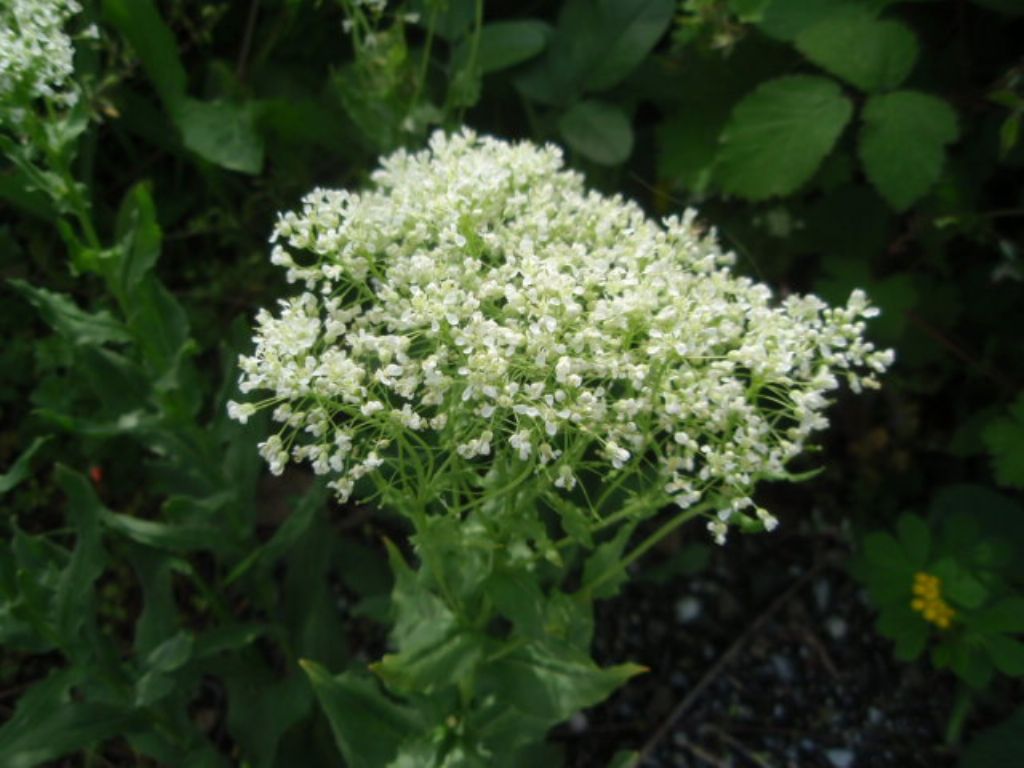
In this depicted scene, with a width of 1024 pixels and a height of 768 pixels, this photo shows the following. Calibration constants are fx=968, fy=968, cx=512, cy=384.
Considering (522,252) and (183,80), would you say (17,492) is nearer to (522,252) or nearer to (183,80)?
(183,80)

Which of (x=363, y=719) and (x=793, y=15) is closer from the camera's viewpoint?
(x=363, y=719)

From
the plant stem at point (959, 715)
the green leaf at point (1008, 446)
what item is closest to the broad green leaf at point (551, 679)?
the green leaf at point (1008, 446)

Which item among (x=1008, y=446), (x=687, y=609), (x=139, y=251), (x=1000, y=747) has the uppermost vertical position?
(x=139, y=251)

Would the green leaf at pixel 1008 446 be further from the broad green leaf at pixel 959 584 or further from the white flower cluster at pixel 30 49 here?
the white flower cluster at pixel 30 49

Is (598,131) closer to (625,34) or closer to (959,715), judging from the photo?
(625,34)

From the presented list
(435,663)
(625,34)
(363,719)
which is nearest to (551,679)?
(435,663)

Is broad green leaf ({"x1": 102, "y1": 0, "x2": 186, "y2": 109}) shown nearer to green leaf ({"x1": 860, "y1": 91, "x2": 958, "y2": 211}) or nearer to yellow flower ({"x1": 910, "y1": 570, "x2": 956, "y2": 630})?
green leaf ({"x1": 860, "y1": 91, "x2": 958, "y2": 211})

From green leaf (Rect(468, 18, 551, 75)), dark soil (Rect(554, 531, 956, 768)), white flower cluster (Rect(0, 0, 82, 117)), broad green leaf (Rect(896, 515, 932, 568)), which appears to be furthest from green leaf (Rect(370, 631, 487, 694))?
green leaf (Rect(468, 18, 551, 75))
